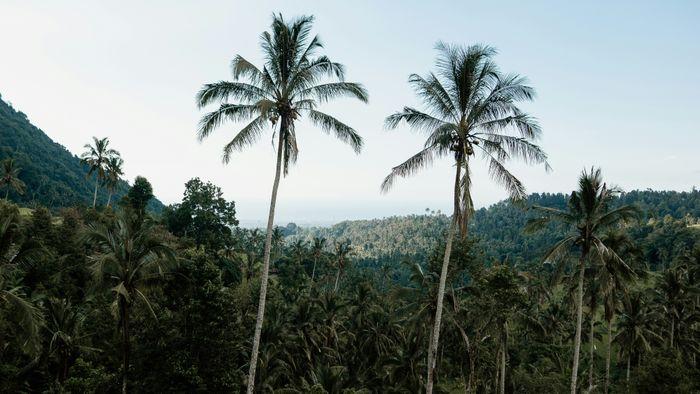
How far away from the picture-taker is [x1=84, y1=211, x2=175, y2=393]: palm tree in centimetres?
1667

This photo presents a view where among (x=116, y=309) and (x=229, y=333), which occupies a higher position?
(x=116, y=309)

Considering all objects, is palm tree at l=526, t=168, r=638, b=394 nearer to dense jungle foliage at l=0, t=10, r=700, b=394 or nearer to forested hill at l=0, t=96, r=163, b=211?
dense jungle foliage at l=0, t=10, r=700, b=394

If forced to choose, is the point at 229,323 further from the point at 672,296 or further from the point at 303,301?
the point at 672,296

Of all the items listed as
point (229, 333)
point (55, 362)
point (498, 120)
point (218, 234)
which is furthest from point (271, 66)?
point (218, 234)

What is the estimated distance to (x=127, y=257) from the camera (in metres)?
17.1

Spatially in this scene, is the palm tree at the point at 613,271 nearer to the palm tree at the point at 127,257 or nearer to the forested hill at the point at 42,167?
the palm tree at the point at 127,257

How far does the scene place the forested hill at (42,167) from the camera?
89375 millimetres

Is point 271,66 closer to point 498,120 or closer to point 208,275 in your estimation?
point 498,120

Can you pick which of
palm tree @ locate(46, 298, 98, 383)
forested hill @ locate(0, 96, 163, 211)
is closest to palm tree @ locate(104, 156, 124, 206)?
forested hill @ locate(0, 96, 163, 211)

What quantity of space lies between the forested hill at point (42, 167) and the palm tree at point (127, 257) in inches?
2831

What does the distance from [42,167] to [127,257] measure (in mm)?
104266

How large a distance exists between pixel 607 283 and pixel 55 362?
86.2ft

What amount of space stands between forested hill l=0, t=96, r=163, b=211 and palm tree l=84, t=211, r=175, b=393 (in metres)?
71.9

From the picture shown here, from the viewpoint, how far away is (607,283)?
1978 cm
